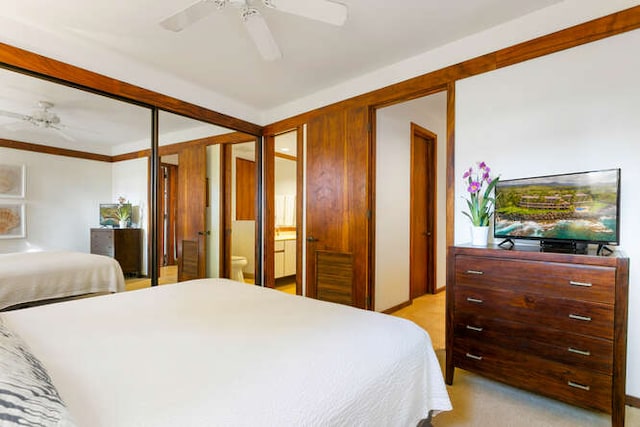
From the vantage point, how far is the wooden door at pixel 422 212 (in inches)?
162

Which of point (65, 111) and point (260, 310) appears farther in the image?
point (65, 111)

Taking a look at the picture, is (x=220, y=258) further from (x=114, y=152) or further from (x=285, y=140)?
(x=285, y=140)

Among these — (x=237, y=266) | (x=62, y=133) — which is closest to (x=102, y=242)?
(x=62, y=133)

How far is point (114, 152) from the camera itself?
2.77 metres

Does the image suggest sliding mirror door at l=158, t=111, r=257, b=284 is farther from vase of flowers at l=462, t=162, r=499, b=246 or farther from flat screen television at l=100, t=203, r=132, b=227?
vase of flowers at l=462, t=162, r=499, b=246

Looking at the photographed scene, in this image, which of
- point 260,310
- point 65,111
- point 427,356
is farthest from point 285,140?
point 427,356

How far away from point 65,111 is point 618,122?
3901mm

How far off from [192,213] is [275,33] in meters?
2.11

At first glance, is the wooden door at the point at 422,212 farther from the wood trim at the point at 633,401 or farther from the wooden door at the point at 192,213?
the wooden door at the point at 192,213

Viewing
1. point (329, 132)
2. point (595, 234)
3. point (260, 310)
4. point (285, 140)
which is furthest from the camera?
point (285, 140)

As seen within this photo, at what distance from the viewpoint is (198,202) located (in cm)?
361

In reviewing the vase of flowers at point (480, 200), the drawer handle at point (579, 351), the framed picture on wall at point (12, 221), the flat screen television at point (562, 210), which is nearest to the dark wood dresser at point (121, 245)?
Answer: the framed picture on wall at point (12, 221)

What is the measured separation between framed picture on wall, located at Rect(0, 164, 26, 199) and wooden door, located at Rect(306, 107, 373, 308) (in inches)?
97.1

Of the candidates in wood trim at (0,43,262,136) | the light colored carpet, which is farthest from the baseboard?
wood trim at (0,43,262,136)
